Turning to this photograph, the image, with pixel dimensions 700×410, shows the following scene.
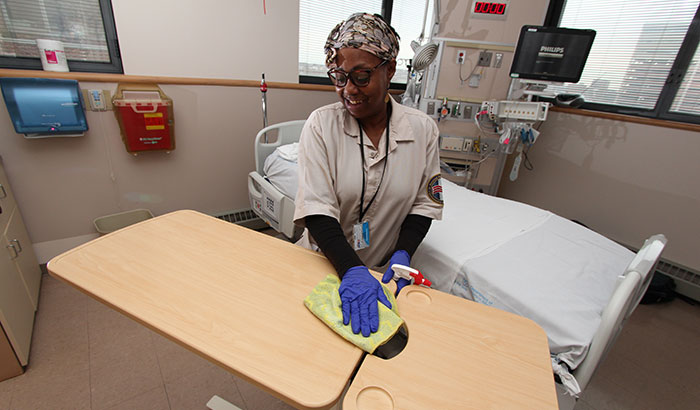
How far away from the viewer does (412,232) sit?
1108 millimetres

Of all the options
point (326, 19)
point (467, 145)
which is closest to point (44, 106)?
point (326, 19)

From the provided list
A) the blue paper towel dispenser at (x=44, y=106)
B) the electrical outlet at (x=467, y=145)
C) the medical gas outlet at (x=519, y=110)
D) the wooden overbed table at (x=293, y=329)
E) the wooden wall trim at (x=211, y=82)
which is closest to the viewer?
the wooden overbed table at (x=293, y=329)

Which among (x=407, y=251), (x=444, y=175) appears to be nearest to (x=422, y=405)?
(x=407, y=251)

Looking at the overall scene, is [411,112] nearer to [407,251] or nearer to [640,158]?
[407,251]

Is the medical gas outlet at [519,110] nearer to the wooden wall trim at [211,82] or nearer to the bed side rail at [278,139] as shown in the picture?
the wooden wall trim at [211,82]

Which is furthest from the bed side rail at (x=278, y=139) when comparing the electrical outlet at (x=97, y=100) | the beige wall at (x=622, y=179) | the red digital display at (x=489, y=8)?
the beige wall at (x=622, y=179)

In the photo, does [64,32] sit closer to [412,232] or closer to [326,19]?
[326,19]

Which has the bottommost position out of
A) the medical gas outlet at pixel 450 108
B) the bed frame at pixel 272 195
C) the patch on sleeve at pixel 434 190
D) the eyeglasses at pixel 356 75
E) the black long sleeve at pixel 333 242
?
the bed frame at pixel 272 195

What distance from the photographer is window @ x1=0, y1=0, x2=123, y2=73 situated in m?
1.80

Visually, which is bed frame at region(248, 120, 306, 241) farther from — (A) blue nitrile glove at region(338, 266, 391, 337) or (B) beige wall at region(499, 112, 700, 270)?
(B) beige wall at region(499, 112, 700, 270)

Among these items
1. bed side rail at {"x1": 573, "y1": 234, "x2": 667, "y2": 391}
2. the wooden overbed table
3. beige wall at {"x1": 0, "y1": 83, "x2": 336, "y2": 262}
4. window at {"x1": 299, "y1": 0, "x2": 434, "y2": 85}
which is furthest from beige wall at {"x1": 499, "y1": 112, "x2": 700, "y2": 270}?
the wooden overbed table

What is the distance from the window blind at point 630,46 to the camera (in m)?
2.43

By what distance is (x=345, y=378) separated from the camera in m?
0.59

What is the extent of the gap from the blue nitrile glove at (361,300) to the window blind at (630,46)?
122 inches
